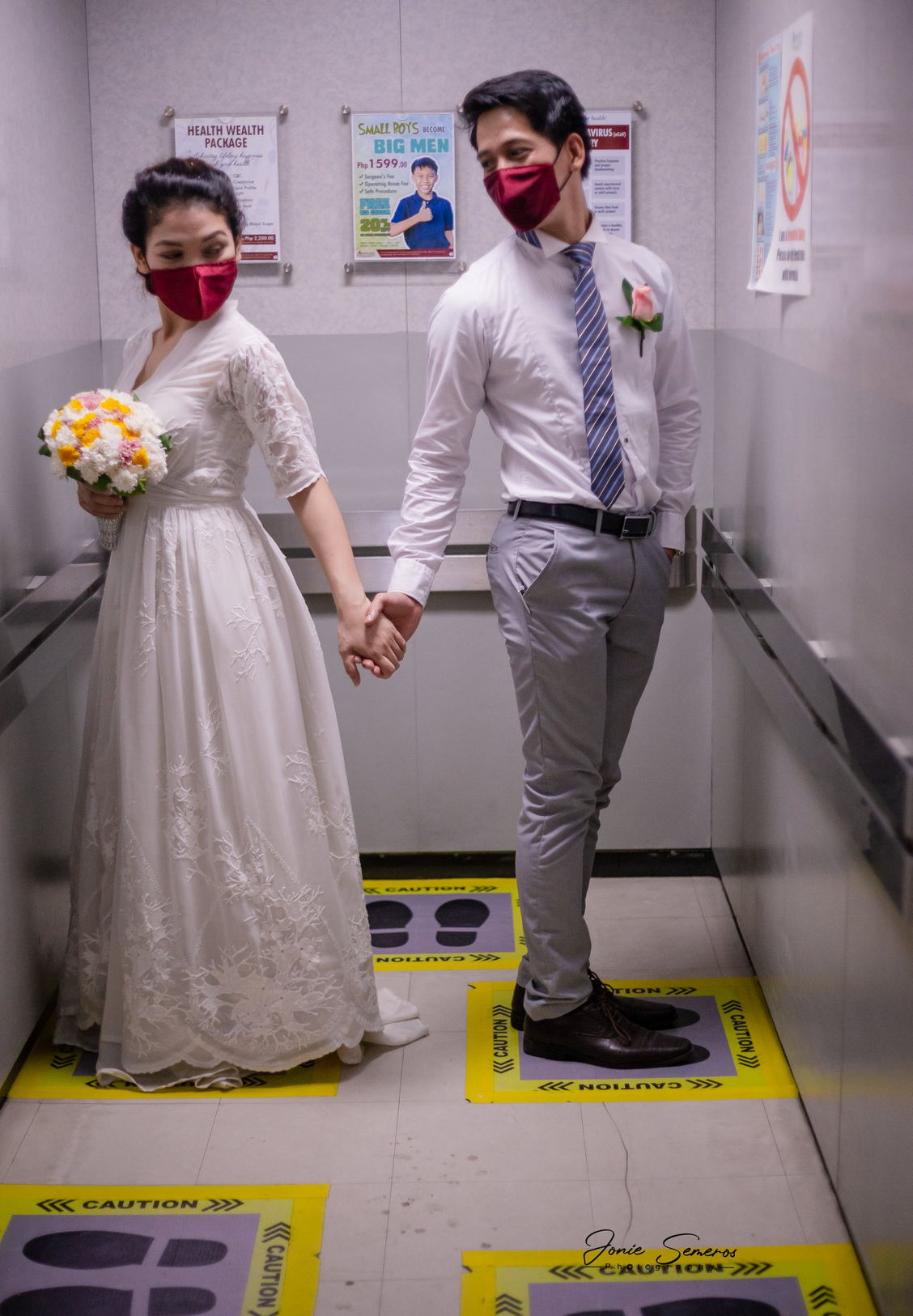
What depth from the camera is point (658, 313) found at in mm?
2480

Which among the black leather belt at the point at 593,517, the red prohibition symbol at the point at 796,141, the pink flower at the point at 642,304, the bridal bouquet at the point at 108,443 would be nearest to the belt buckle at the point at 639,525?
the black leather belt at the point at 593,517

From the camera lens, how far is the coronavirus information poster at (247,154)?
319 centimetres

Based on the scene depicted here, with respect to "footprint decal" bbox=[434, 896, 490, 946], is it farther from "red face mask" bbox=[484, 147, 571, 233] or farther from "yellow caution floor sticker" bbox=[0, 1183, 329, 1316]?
"red face mask" bbox=[484, 147, 571, 233]

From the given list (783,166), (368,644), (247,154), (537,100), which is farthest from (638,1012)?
(247,154)

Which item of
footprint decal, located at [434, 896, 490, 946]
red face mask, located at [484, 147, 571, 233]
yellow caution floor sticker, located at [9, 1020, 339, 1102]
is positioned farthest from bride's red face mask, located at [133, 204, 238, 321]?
footprint decal, located at [434, 896, 490, 946]

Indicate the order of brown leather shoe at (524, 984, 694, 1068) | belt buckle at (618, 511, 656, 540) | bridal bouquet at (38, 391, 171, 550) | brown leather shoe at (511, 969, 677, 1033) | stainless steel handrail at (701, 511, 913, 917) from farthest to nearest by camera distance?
brown leather shoe at (511, 969, 677, 1033), brown leather shoe at (524, 984, 694, 1068), belt buckle at (618, 511, 656, 540), bridal bouquet at (38, 391, 171, 550), stainless steel handrail at (701, 511, 913, 917)

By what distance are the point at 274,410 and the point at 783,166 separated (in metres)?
1.02

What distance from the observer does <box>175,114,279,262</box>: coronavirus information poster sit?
3.19m

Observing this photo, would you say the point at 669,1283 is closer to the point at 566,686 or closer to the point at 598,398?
the point at 566,686

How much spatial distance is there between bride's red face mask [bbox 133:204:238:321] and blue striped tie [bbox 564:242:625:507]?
0.66 m

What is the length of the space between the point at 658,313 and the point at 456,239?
94cm

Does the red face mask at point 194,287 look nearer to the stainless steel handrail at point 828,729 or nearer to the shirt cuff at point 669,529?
the shirt cuff at point 669,529

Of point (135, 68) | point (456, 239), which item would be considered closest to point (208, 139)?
point (135, 68)

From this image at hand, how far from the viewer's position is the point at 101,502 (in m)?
2.43
